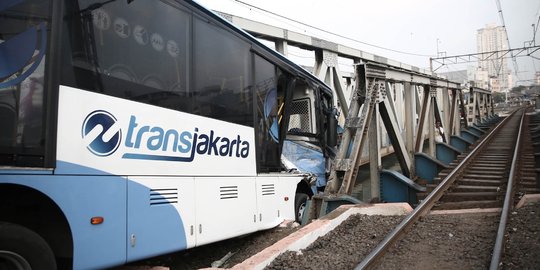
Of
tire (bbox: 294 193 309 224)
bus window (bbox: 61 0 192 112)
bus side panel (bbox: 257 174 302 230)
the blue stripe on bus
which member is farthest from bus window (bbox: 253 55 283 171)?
the blue stripe on bus

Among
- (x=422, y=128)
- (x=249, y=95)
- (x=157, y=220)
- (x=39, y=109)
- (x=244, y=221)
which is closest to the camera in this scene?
(x=39, y=109)

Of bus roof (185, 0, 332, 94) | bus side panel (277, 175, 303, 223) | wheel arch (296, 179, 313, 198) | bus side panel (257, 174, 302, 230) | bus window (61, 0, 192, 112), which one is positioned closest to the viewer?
bus window (61, 0, 192, 112)

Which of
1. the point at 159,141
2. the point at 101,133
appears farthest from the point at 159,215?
the point at 101,133

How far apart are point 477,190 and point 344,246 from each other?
5171 mm

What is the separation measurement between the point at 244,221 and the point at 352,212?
1894 mm

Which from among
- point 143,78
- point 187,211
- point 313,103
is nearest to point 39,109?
point 143,78

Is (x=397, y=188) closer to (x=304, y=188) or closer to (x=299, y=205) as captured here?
(x=304, y=188)

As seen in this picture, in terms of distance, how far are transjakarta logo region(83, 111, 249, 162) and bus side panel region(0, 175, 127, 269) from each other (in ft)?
0.95

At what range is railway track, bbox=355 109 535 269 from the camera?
4514 millimetres

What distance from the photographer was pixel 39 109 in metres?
2.75

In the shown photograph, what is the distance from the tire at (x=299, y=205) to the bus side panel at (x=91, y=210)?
3600 millimetres

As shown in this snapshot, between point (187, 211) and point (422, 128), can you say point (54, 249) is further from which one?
point (422, 128)

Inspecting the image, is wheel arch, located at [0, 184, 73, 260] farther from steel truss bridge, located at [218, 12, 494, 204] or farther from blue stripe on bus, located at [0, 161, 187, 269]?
steel truss bridge, located at [218, 12, 494, 204]

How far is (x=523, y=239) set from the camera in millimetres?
4512
